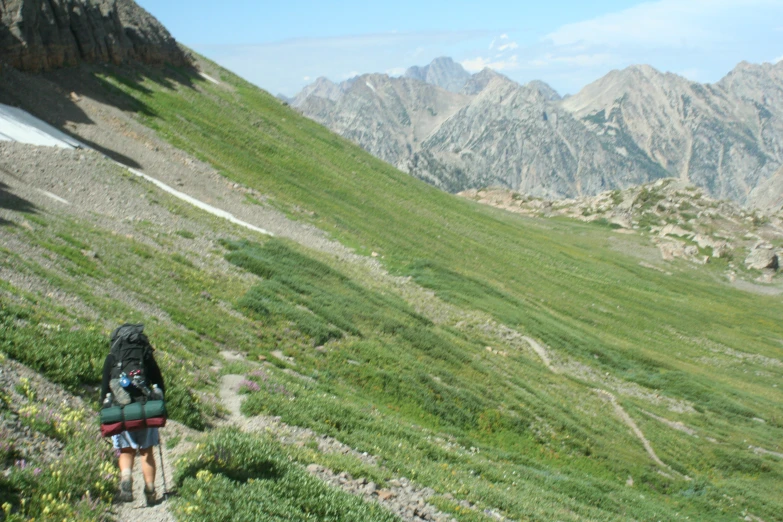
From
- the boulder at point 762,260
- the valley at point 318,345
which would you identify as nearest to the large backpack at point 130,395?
the valley at point 318,345

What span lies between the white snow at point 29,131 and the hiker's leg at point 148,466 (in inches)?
1329

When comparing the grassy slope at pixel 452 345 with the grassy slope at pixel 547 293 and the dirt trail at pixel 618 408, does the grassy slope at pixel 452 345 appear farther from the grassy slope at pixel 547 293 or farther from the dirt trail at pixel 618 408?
the dirt trail at pixel 618 408

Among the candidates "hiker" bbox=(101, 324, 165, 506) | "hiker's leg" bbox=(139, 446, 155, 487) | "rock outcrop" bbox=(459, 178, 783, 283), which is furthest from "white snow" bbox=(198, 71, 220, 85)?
"rock outcrop" bbox=(459, 178, 783, 283)

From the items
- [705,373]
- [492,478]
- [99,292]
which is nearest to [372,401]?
[492,478]

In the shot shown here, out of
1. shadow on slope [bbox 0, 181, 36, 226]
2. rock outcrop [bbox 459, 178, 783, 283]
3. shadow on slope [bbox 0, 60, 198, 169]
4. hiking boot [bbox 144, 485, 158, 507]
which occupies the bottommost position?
rock outcrop [bbox 459, 178, 783, 283]

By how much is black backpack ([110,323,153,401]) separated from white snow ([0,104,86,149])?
3270cm

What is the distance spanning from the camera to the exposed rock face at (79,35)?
45.4 m

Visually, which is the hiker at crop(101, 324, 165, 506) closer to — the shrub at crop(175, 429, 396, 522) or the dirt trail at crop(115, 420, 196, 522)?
the dirt trail at crop(115, 420, 196, 522)

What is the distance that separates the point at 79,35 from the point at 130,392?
5593cm

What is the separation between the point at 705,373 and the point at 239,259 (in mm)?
40563

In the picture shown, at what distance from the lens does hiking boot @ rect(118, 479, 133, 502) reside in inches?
330

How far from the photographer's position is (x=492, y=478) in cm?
1639

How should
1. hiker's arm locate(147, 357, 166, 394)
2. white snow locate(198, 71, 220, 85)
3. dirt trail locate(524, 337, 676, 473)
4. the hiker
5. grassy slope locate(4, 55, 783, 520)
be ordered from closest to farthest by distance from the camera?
the hiker
hiker's arm locate(147, 357, 166, 394)
grassy slope locate(4, 55, 783, 520)
dirt trail locate(524, 337, 676, 473)
white snow locate(198, 71, 220, 85)

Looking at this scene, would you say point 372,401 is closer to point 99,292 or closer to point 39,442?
point 99,292
